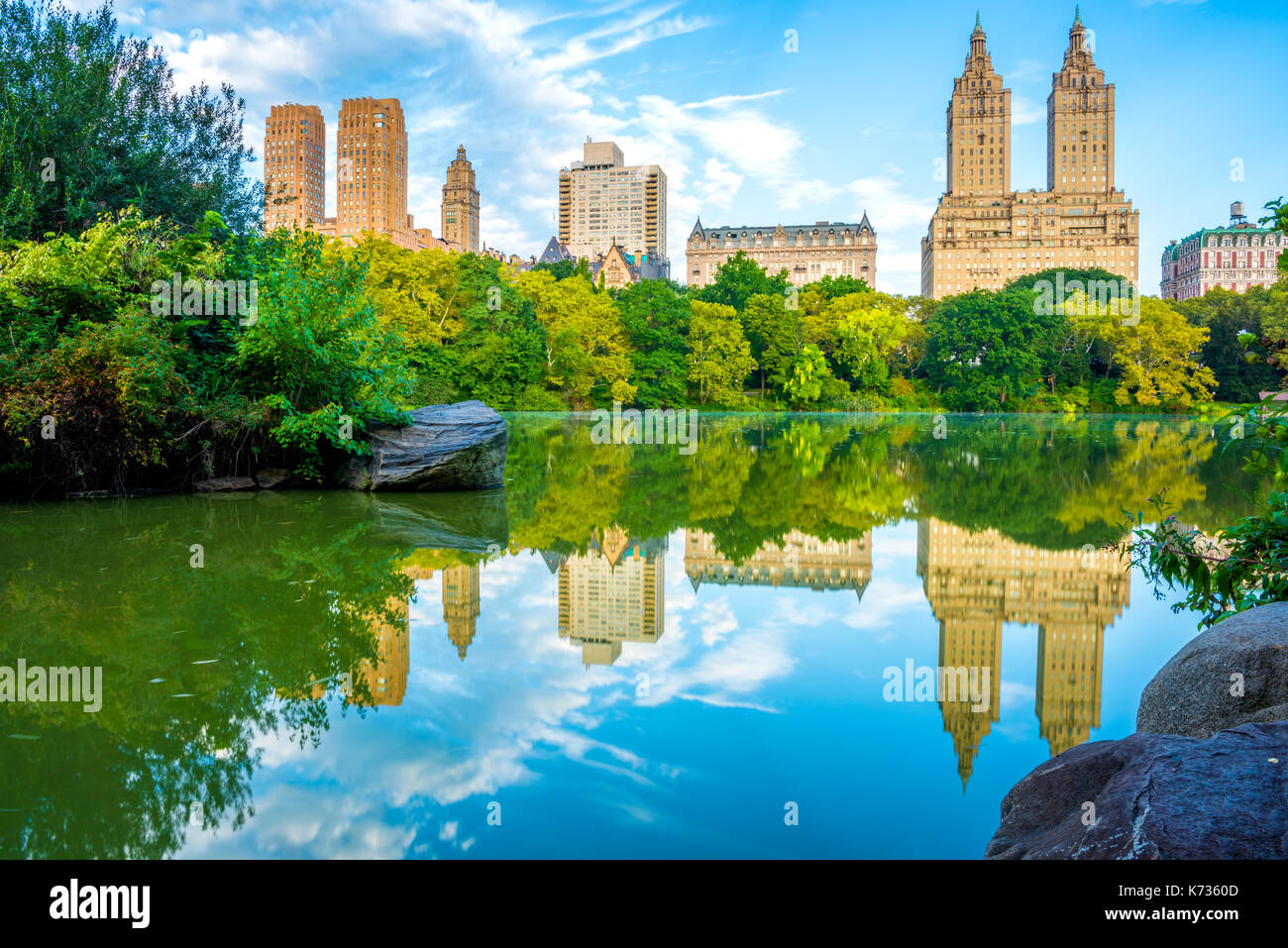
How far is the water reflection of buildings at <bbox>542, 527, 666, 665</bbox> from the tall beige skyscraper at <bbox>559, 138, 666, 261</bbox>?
157m

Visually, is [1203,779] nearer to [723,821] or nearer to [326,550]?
[723,821]

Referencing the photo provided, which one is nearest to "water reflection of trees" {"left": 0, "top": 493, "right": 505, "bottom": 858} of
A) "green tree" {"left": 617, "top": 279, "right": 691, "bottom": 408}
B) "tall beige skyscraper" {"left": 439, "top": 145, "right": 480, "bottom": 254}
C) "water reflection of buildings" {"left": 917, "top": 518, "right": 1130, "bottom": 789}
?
"water reflection of buildings" {"left": 917, "top": 518, "right": 1130, "bottom": 789}

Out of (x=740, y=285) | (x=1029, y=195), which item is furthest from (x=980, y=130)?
(x=740, y=285)

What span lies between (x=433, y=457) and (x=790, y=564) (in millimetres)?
6069

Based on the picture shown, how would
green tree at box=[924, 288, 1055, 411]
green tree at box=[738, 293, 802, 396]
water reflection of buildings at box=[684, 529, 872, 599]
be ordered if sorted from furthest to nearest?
1. green tree at box=[738, 293, 802, 396]
2. green tree at box=[924, 288, 1055, 411]
3. water reflection of buildings at box=[684, 529, 872, 599]

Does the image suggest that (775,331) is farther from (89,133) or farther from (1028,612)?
(1028,612)

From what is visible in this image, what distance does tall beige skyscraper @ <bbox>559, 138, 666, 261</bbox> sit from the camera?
531 ft

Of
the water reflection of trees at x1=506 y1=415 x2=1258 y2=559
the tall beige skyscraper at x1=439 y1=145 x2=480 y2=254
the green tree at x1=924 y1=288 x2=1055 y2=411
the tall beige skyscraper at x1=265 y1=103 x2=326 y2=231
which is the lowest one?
the water reflection of trees at x1=506 y1=415 x2=1258 y2=559

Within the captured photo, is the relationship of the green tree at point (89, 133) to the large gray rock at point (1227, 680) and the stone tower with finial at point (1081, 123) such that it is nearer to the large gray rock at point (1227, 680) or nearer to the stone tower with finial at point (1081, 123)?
the large gray rock at point (1227, 680)

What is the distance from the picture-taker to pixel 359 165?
440ft

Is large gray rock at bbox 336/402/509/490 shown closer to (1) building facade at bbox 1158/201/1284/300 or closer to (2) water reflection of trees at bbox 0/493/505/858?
(2) water reflection of trees at bbox 0/493/505/858

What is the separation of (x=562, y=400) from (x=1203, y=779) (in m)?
44.0

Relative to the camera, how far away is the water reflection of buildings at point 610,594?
5363 mm

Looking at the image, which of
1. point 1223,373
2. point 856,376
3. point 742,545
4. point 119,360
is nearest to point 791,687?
point 742,545
